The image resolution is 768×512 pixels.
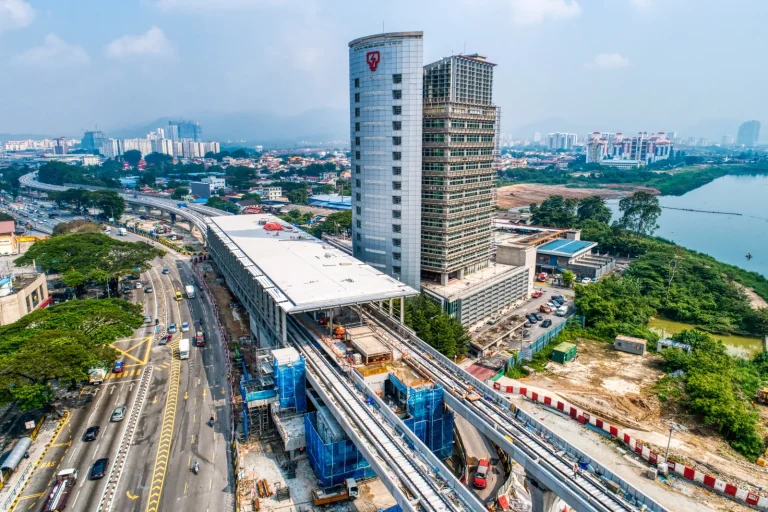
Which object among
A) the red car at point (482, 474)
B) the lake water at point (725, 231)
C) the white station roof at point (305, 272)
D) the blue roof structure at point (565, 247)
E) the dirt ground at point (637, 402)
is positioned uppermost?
the white station roof at point (305, 272)

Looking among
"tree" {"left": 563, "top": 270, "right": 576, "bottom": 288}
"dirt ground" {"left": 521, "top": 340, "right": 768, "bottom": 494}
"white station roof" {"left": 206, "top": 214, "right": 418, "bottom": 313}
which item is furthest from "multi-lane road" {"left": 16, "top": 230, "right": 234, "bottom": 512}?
"tree" {"left": 563, "top": 270, "right": 576, "bottom": 288}

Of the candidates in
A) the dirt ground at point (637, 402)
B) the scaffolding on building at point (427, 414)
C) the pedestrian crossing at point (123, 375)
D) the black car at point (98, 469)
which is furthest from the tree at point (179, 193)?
the scaffolding on building at point (427, 414)

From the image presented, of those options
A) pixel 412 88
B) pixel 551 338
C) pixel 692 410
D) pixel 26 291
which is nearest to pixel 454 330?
pixel 551 338

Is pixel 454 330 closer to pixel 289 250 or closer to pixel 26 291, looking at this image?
pixel 289 250

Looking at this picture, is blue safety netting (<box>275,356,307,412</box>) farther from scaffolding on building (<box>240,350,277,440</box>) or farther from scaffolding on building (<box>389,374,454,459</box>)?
scaffolding on building (<box>389,374,454,459</box>)

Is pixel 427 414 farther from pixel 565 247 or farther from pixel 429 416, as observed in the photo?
pixel 565 247

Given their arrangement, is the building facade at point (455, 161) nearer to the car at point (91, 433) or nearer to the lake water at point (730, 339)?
the lake water at point (730, 339)

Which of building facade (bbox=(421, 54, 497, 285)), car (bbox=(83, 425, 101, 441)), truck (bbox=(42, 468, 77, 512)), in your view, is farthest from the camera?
building facade (bbox=(421, 54, 497, 285))
